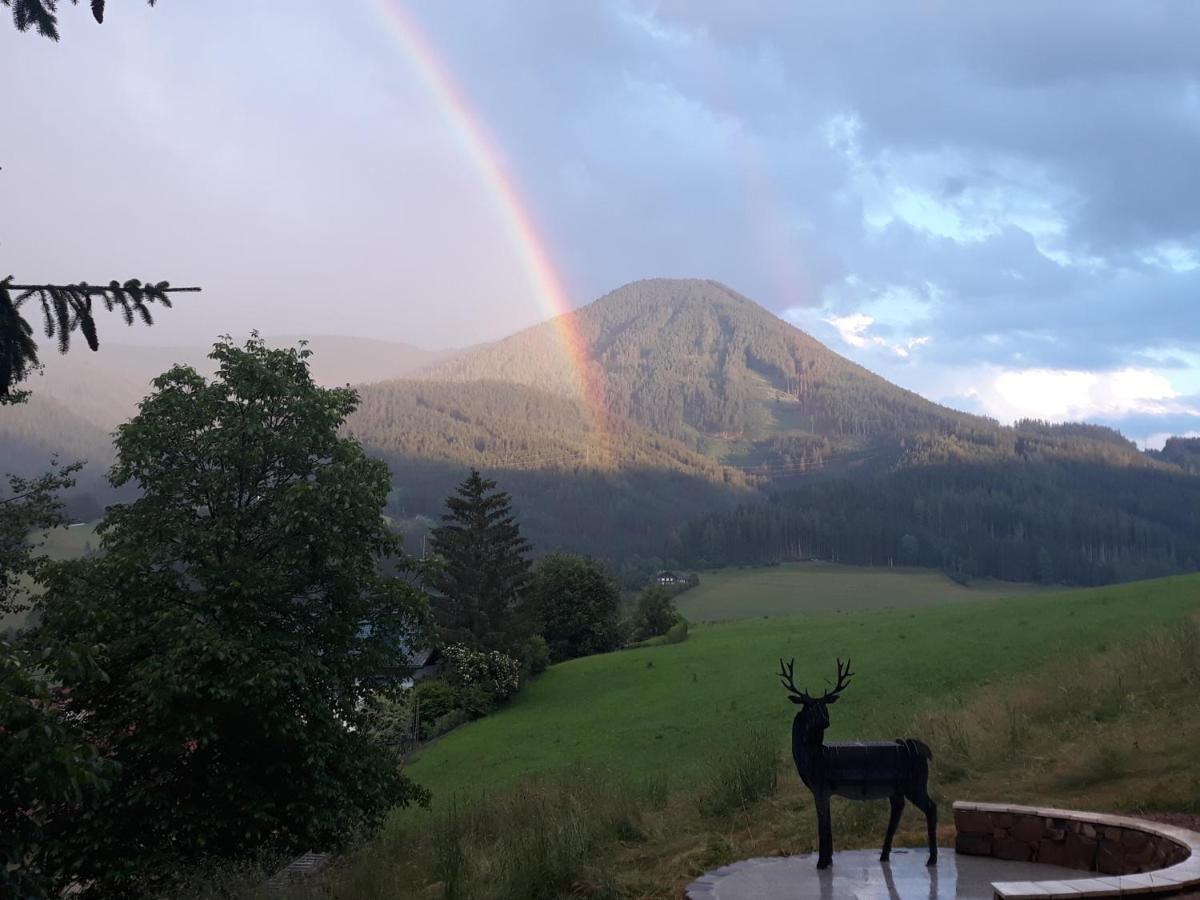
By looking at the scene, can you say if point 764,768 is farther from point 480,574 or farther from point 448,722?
point 480,574

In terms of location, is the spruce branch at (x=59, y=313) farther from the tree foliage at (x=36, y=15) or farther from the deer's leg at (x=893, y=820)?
the deer's leg at (x=893, y=820)

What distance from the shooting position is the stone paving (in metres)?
10.4

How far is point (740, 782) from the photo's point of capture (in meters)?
16.8

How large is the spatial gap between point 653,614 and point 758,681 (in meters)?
28.6

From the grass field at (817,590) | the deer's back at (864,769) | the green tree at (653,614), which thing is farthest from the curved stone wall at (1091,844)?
the grass field at (817,590)

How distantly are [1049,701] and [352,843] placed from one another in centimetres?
1514

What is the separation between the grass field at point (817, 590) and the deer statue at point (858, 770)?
9072 cm

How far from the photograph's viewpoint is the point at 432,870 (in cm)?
1354

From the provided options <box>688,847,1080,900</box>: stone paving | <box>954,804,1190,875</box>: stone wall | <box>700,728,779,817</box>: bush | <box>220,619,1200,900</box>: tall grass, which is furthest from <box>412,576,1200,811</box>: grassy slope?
<box>688,847,1080,900</box>: stone paving

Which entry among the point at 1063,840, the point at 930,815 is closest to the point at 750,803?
the point at 930,815

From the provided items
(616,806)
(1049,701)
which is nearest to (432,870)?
(616,806)

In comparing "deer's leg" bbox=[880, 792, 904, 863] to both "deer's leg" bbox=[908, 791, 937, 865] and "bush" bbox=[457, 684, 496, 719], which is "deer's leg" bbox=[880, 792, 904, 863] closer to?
"deer's leg" bbox=[908, 791, 937, 865]

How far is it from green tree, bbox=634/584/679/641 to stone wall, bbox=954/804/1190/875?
59.9 m

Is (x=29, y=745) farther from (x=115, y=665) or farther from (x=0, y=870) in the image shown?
(x=115, y=665)
